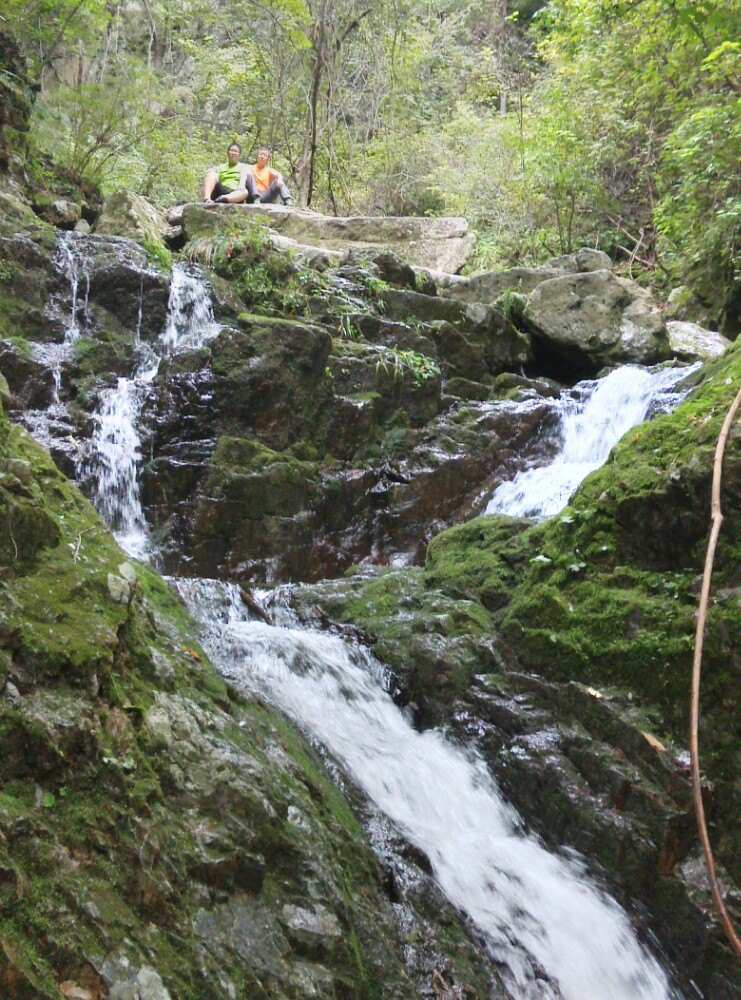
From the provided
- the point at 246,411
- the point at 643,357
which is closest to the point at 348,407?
the point at 246,411

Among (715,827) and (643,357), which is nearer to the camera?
(715,827)

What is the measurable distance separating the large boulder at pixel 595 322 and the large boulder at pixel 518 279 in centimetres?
85

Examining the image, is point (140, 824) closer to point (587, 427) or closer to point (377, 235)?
point (587, 427)

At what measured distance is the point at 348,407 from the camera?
844 cm

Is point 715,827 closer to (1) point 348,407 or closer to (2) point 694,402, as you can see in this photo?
(2) point 694,402

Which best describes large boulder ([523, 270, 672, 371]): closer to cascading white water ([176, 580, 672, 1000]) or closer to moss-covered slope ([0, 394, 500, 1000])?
cascading white water ([176, 580, 672, 1000])

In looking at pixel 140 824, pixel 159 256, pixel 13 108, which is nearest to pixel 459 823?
pixel 140 824

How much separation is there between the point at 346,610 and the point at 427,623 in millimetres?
709

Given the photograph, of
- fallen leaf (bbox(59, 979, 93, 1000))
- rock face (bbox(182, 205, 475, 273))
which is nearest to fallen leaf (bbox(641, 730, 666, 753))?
Answer: fallen leaf (bbox(59, 979, 93, 1000))

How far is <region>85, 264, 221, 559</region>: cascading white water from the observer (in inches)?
274

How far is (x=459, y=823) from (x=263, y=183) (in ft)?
41.7

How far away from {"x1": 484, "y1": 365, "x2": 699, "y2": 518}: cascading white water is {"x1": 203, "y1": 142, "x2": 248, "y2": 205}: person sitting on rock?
6.78m

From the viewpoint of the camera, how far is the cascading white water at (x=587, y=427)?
7.98 meters

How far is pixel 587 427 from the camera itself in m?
9.36
